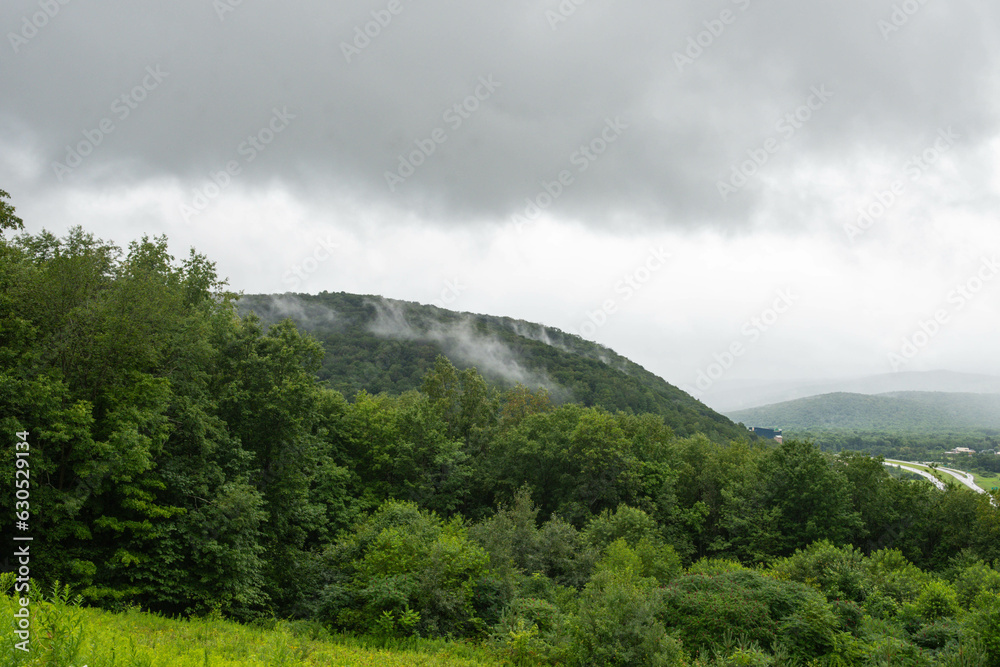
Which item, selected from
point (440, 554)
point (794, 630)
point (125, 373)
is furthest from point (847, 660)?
point (125, 373)

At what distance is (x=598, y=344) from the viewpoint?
166625 millimetres

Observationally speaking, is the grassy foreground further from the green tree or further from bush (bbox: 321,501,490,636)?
the green tree

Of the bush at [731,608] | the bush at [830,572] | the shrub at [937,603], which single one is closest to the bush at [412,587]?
the bush at [731,608]

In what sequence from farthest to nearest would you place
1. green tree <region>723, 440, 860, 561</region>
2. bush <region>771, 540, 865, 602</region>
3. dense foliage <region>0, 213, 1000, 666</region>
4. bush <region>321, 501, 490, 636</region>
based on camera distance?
green tree <region>723, 440, 860, 561</region> → bush <region>321, 501, 490, 636</region> → bush <region>771, 540, 865, 602</region> → dense foliage <region>0, 213, 1000, 666</region>

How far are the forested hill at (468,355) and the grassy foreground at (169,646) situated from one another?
6386cm

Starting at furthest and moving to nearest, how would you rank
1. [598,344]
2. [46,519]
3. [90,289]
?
[598,344] → [90,289] → [46,519]

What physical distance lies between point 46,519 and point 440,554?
13515 millimetres

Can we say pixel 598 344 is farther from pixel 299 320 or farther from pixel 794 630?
pixel 794 630

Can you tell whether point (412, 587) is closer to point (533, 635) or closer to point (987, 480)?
point (533, 635)

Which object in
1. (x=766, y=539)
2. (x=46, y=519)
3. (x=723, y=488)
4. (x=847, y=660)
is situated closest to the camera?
(x=847, y=660)

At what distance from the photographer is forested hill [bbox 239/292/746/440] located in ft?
322

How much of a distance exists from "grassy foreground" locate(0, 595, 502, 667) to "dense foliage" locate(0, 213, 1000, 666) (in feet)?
6.71

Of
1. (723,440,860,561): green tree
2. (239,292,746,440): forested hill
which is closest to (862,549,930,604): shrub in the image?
(723,440,860,561): green tree

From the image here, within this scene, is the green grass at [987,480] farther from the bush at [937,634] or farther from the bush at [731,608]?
the bush at [731,608]
